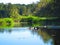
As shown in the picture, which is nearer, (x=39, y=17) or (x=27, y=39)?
(x=27, y=39)

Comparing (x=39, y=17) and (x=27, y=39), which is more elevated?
(x=27, y=39)

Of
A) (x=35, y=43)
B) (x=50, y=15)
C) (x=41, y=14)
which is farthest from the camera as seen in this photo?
(x=41, y=14)

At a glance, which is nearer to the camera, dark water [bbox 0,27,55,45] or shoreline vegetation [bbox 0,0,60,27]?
dark water [bbox 0,27,55,45]

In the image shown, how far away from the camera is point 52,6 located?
62375 millimetres

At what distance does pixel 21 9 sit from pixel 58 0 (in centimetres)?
4600

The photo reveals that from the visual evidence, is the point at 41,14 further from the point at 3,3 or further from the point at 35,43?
the point at 35,43

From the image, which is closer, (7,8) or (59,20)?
(59,20)

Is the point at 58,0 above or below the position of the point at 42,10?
above

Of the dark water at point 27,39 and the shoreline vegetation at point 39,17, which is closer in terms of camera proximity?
the dark water at point 27,39

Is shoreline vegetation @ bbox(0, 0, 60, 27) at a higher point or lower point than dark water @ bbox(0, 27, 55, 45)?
lower

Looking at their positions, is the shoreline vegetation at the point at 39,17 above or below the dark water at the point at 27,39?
below

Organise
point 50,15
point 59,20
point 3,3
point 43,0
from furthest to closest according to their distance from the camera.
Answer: point 3,3 < point 43,0 < point 50,15 < point 59,20

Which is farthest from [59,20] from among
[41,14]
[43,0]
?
[43,0]

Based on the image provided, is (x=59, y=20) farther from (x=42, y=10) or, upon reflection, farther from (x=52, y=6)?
(x=42, y=10)
